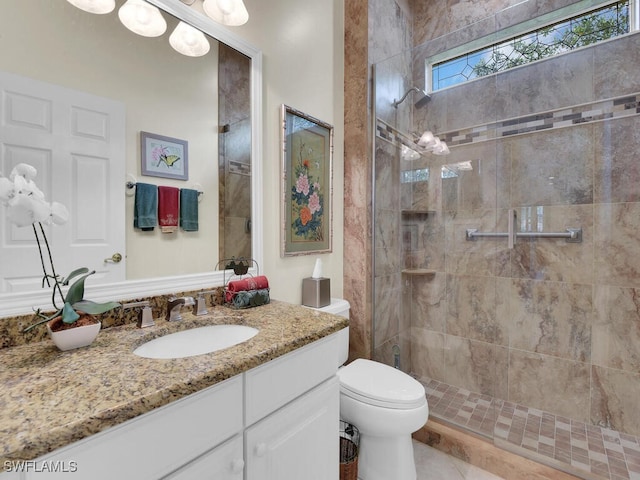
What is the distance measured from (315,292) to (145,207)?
36.2 inches

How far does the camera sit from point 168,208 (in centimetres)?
120

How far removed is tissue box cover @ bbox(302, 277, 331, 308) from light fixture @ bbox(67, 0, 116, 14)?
4.45 ft

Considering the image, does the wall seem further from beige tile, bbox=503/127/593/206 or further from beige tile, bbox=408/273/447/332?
beige tile, bbox=503/127/593/206

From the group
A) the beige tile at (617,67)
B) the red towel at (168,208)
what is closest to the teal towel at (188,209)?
the red towel at (168,208)

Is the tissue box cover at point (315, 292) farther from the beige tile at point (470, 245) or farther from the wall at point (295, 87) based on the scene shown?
the beige tile at point (470, 245)

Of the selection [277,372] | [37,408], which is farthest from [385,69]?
[37,408]

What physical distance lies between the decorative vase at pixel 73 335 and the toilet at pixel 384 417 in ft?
3.38

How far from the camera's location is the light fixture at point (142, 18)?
1073mm

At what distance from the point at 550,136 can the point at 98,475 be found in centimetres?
256

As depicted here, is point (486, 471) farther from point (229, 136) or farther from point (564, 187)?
point (229, 136)

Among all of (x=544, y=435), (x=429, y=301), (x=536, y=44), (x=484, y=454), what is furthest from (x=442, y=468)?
(x=536, y=44)

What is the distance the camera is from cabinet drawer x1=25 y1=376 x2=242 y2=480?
1.74 ft

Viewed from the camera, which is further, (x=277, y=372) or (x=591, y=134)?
(x=591, y=134)

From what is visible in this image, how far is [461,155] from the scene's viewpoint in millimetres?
2234
